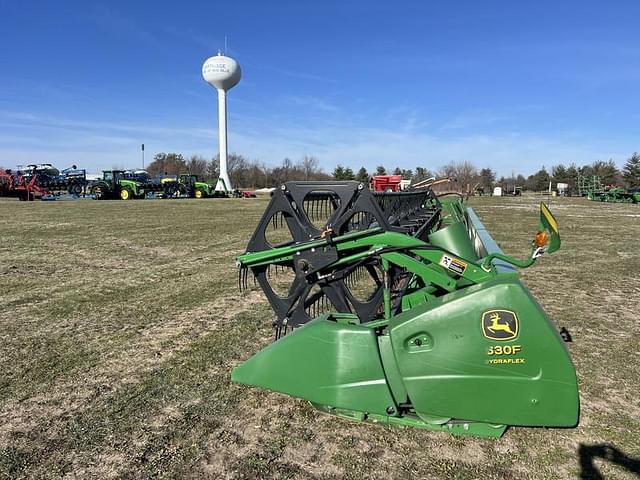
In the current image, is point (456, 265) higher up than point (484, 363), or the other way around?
point (456, 265)

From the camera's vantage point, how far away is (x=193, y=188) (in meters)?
45.8

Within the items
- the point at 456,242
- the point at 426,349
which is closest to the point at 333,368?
the point at 426,349

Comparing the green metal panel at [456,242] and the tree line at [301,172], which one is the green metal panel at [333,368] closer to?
the green metal panel at [456,242]

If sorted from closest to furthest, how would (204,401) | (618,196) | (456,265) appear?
1. (456,265)
2. (204,401)
3. (618,196)

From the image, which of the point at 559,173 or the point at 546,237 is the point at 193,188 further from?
the point at 559,173

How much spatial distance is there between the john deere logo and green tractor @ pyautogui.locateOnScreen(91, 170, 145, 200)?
136 feet

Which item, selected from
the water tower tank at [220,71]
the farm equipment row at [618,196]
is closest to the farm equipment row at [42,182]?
the water tower tank at [220,71]

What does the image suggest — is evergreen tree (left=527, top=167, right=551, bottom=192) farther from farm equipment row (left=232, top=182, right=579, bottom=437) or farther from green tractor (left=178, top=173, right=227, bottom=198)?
farm equipment row (left=232, top=182, right=579, bottom=437)

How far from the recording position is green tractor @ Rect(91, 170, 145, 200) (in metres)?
38.9

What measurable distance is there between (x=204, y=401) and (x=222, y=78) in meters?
71.3

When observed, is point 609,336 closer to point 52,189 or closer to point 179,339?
point 179,339

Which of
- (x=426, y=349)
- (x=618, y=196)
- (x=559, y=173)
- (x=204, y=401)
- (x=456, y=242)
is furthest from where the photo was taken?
(x=559, y=173)

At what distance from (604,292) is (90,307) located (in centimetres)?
760

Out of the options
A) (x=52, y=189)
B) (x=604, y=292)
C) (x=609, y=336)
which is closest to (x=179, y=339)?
(x=609, y=336)
